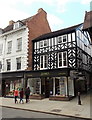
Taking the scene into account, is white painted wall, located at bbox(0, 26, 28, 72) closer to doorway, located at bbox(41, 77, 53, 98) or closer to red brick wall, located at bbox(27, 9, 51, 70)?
red brick wall, located at bbox(27, 9, 51, 70)

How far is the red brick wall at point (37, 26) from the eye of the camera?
22.0 m

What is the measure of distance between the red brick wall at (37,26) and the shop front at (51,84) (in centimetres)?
228

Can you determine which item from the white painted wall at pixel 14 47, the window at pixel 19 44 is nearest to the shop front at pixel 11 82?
the white painted wall at pixel 14 47

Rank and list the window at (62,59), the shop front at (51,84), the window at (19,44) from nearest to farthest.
Result: the shop front at (51,84) → the window at (62,59) → the window at (19,44)

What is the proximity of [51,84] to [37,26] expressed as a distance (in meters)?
9.95

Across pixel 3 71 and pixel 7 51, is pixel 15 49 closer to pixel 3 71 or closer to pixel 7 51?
pixel 7 51

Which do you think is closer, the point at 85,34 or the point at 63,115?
the point at 63,115

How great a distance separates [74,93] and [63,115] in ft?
24.2

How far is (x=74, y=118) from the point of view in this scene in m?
9.78

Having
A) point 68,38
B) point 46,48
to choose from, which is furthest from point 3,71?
point 68,38

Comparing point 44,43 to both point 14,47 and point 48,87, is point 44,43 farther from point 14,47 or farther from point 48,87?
point 48,87

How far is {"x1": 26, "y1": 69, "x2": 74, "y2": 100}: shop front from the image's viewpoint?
16984mm

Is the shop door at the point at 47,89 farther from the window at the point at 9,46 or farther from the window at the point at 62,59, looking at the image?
the window at the point at 9,46

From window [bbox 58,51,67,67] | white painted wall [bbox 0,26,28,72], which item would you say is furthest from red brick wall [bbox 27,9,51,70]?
window [bbox 58,51,67,67]
